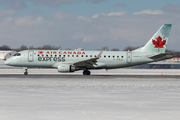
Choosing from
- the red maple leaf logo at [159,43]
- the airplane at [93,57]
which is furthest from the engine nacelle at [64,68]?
the red maple leaf logo at [159,43]

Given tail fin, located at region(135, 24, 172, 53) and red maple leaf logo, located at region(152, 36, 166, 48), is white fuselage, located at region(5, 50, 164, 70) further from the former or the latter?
red maple leaf logo, located at region(152, 36, 166, 48)

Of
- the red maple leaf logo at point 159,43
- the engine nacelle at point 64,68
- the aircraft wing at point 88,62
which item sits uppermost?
the red maple leaf logo at point 159,43

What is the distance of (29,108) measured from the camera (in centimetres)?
1192

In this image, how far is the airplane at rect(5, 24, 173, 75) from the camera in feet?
118

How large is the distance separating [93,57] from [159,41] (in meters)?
9.67

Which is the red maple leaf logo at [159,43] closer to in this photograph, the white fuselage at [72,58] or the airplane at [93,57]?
the airplane at [93,57]

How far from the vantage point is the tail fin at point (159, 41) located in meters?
37.5

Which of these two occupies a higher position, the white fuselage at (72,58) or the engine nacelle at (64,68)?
the white fuselage at (72,58)

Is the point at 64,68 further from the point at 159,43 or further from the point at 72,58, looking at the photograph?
the point at 159,43

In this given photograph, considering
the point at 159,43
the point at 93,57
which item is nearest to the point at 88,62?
the point at 93,57

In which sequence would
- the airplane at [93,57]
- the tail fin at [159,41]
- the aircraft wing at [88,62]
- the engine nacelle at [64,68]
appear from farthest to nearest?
the tail fin at [159,41] → the airplane at [93,57] → the aircraft wing at [88,62] → the engine nacelle at [64,68]

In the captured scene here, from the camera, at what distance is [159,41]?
3762 cm

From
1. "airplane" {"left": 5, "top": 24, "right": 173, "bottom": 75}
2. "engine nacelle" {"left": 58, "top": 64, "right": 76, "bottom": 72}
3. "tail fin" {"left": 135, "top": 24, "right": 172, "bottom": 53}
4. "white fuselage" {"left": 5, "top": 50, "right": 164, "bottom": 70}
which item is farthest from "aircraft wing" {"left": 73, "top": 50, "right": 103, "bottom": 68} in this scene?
"tail fin" {"left": 135, "top": 24, "right": 172, "bottom": 53}

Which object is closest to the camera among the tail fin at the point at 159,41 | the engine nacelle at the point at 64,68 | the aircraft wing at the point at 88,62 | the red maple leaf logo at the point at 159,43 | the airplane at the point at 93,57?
the engine nacelle at the point at 64,68
